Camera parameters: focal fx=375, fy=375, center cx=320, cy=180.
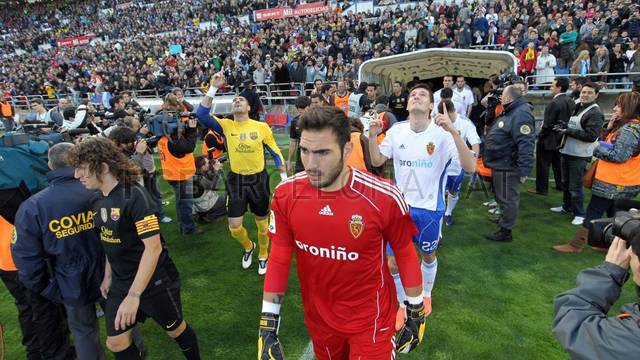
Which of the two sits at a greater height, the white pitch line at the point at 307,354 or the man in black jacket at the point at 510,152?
the man in black jacket at the point at 510,152

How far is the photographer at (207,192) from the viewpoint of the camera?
6.95m

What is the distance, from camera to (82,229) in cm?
299

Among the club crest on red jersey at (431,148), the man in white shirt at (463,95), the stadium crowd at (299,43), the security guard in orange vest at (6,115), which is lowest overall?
the club crest on red jersey at (431,148)

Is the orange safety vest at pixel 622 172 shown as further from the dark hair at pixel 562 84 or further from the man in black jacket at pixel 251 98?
the man in black jacket at pixel 251 98

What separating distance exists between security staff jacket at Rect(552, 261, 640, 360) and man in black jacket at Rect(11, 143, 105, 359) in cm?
315

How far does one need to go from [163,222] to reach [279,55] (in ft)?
49.1

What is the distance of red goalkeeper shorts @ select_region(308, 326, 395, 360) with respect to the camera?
2.25 meters

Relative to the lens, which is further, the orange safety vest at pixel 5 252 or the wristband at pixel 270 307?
the orange safety vest at pixel 5 252

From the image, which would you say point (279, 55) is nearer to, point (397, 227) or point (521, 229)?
point (521, 229)

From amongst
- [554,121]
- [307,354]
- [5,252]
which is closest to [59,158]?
[5,252]

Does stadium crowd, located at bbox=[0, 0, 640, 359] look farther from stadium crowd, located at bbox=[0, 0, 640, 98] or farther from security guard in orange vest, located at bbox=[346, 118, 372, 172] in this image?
stadium crowd, located at bbox=[0, 0, 640, 98]

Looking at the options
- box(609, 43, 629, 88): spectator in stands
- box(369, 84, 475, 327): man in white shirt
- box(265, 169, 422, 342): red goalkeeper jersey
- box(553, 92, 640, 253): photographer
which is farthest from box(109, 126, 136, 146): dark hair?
box(609, 43, 629, 88): spectator in stands

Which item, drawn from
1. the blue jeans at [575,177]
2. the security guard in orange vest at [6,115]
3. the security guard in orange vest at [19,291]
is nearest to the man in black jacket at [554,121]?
the blue jeans at [575,177]

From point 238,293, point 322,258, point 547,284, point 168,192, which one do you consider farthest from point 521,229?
point 168,192
